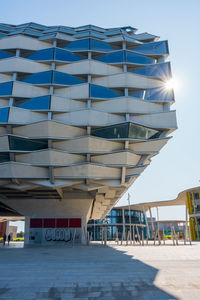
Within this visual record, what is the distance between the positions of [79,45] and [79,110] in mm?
10239

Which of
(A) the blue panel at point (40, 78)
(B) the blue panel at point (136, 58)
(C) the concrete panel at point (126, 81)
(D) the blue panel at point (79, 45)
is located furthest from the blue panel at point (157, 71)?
(A) the blue panel at point (40, 78)

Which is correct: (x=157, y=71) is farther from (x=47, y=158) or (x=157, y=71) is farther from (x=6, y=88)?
(x=6, y=88)

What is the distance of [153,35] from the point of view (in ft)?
102

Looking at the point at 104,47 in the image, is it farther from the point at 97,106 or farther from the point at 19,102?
the point at 19,102

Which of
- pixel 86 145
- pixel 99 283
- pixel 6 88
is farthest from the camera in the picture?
pixel 6 88

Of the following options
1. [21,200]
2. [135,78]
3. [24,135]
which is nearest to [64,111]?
[24,135]

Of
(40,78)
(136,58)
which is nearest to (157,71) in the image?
(136,58)

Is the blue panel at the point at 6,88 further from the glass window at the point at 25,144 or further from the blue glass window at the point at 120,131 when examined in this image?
the blue glass window at the point at 120,131

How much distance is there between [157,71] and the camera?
27.0 m

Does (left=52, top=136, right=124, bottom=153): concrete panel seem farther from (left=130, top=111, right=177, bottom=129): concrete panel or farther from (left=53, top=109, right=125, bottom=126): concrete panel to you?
(left=130, top=111, right=177, bottom=129): concrete panel

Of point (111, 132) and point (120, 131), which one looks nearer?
point (120, 131)

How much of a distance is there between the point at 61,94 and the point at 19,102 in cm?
480

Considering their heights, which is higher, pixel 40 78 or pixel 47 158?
pixel 40 78

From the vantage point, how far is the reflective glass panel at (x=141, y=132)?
23.0m
